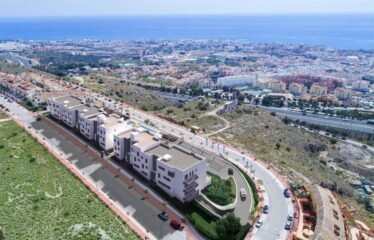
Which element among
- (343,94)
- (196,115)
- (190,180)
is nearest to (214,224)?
(190,180)

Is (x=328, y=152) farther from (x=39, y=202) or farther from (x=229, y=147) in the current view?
(x=39, y=202)

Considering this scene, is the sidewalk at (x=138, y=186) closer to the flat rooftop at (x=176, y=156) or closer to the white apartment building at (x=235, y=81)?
the flat rooftop at (x=176, y=156)

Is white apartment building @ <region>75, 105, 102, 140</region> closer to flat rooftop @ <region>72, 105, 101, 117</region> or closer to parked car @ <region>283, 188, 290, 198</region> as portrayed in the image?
flat rooftop @ <region>72, 105, 101, 117</region>

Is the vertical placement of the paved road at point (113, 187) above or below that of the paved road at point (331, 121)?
above

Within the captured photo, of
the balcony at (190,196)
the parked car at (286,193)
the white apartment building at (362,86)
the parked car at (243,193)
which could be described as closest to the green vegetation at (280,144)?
the parked car at (286,193)

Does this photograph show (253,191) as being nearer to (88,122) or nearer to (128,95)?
(88,122)

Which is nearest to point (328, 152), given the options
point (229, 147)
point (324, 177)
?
point (324, 177)
